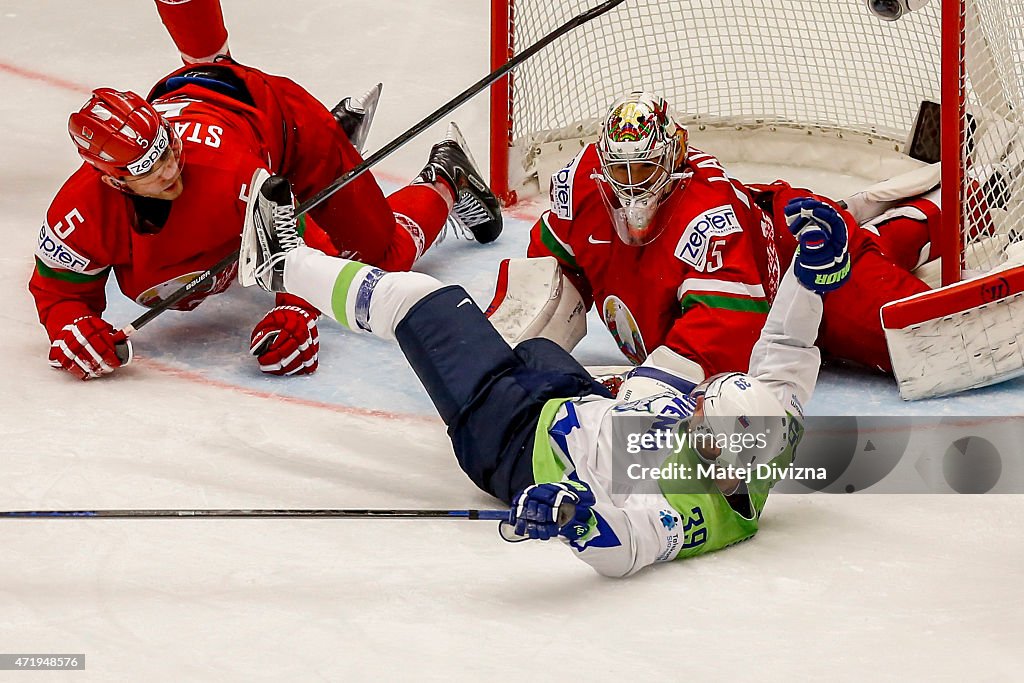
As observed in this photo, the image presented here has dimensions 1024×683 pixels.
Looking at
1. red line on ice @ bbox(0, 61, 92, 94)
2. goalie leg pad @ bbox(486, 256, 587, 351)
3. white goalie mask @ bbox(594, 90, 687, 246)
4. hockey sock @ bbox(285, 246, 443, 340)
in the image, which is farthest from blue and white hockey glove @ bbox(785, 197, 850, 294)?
red line on ice @ bbox(0, 61, 92, 94)

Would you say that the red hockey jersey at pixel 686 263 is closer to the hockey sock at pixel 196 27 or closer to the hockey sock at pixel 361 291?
the hockey sock at pixel 361 291

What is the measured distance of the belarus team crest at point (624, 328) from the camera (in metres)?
3.55

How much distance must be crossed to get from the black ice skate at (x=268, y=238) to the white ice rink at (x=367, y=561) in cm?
35

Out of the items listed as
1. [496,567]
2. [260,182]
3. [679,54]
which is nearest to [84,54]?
[679,54]

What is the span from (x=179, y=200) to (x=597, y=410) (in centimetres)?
130

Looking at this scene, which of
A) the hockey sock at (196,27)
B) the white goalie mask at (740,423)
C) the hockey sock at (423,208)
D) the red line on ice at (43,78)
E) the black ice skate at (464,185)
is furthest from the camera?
the red line on ice at (43,78)

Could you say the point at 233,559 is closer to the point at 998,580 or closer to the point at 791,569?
the point at 791,569

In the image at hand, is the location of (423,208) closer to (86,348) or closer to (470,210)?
(470,210)

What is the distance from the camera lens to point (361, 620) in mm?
2529

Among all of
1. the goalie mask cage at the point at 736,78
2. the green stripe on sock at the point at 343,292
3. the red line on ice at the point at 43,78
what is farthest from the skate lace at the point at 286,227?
the red line on ice at the point at 43,78

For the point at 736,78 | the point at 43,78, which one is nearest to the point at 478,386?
the point at 736,78

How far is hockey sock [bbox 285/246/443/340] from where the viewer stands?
303 centimetres

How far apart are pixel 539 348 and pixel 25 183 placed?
260cm

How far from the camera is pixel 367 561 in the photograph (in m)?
2.78
